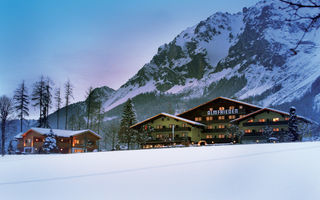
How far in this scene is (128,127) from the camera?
6406 cm

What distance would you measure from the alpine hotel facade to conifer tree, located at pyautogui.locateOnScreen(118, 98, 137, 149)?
2386 mm

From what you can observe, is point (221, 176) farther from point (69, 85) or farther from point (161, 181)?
point (69, 85)

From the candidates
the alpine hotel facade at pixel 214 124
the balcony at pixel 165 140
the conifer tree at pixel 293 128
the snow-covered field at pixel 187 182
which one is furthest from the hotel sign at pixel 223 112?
the snow-covered field at pixel 187 182

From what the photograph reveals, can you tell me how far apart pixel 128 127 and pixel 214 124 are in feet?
74.7

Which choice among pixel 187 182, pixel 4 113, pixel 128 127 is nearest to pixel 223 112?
pixel 128 127

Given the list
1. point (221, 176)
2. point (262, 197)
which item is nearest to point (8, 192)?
point (221, 176)

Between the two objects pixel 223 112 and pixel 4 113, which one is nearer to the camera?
pixel 4 113

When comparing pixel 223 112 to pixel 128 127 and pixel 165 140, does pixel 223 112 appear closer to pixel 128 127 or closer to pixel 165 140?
pixel 165 140

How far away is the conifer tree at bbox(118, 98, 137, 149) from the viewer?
60.9 m

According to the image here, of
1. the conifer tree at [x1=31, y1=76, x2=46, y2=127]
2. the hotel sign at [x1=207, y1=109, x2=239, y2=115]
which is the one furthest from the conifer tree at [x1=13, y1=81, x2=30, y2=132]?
the hotel sign at [x1=207, y1=109, x2=239, y2=115]

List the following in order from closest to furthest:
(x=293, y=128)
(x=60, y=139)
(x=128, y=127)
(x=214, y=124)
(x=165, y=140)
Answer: (x=293, y=128) < (x=60, y=139) < (x=128, y=127) < (x=165, y=140) < (x=214, y=124)

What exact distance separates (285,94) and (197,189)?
18827cm

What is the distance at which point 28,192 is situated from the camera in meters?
6.59

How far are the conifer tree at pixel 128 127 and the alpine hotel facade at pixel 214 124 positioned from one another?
7.83 ft
